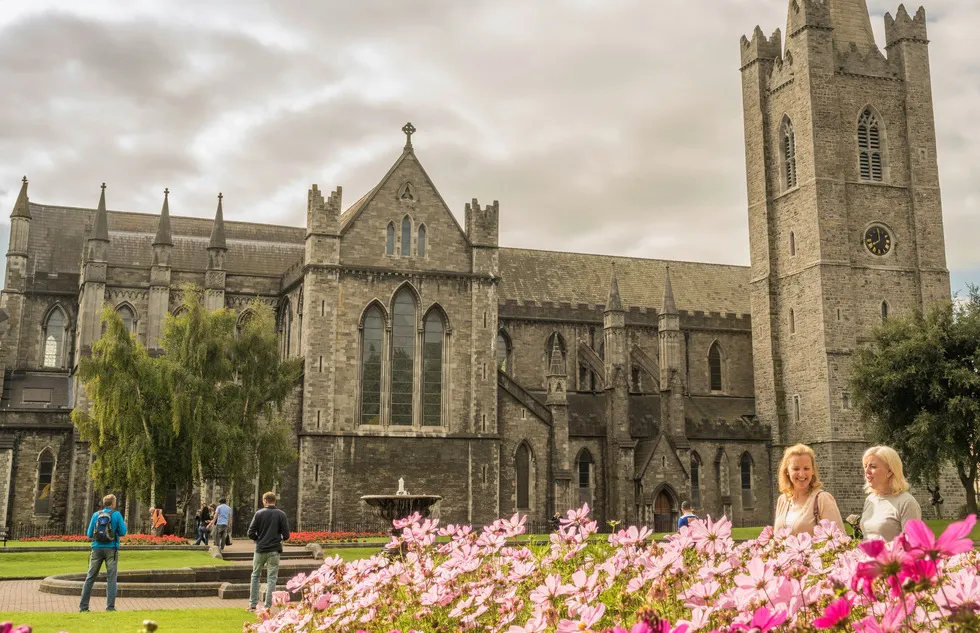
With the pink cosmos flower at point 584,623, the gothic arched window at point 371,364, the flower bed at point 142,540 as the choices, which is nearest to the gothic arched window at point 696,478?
the gothic arched window at point 371,364

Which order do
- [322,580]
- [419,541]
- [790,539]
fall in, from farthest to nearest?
[419,541] < [322,580] < [790,539]

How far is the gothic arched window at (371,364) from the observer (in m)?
38.9

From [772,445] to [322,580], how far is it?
4559 centimetres

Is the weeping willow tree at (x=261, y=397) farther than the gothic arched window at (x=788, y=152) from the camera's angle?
No

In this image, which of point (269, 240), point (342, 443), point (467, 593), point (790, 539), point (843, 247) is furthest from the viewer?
point (269, 240)

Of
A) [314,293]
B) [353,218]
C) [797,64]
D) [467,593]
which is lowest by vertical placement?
[467,593]

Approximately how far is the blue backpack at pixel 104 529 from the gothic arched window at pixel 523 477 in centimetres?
2610

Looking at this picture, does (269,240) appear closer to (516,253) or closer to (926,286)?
(516,253)

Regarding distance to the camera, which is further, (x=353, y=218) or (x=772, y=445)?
(x=772, y=445)

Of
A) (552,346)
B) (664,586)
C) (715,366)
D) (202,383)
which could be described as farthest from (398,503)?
(715,366)

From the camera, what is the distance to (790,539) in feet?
15.6

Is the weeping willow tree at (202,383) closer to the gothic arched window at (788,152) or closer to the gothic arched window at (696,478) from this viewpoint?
the gothic arched window at (696,478)

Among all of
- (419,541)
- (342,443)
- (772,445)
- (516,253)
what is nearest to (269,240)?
(516,253)

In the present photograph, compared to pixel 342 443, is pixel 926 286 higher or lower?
higher
